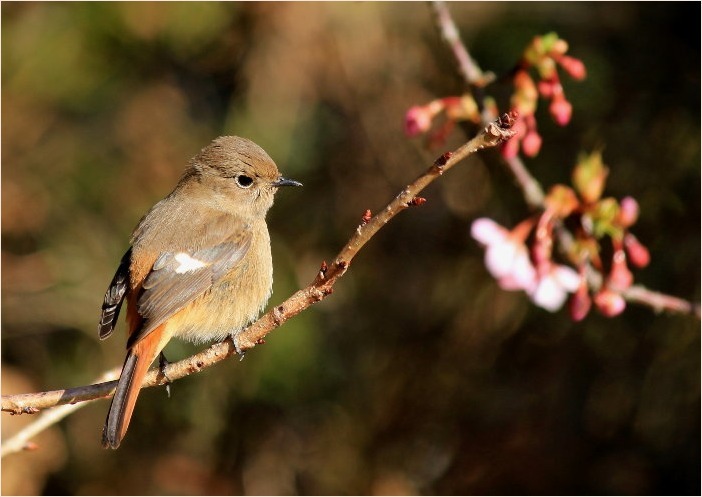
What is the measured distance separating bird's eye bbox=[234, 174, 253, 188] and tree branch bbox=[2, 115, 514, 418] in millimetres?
1019

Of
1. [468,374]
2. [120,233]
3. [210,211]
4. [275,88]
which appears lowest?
[468,374]

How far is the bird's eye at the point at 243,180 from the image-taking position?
405 centimetres

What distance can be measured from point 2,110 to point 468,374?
308cm

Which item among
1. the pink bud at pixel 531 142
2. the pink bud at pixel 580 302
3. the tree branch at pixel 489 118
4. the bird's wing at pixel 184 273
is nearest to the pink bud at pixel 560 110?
the pink bud at pixel 531 142

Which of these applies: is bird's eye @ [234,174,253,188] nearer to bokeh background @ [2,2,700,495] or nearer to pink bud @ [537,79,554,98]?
bokeh background @ [2,2,700,495]

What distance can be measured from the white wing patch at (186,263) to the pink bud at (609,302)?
1470mm

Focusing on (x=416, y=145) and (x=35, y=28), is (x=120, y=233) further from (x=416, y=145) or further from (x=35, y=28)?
(x=416, y=145)

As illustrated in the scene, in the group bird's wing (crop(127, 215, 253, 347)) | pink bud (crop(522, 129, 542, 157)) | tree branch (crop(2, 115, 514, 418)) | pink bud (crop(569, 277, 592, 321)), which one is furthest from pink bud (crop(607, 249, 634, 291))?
bird's wing (crop(127, 215, 253, 347))

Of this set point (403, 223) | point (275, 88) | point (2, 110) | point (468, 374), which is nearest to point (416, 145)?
point (403, 223)

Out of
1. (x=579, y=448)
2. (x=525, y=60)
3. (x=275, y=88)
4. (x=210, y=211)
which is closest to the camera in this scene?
(x=525, y=60)

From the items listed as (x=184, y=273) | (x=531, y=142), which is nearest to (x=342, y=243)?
(x=184, y=273)

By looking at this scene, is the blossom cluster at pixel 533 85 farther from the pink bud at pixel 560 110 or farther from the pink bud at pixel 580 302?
the pink bud at pixel 580 302

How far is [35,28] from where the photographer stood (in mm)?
5555

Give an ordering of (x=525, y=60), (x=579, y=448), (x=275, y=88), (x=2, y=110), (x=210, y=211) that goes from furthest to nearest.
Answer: (x=2, y=110), (x=275, y=88), (x=579, y=448), (x=210, y=211), (x=525, y=60)
